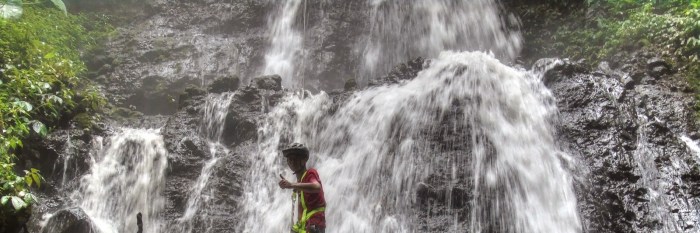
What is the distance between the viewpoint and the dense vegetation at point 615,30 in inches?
360

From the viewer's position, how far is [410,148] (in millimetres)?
8039

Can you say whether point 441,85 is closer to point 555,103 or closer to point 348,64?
point 555,103

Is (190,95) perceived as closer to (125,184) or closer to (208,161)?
(208,161)

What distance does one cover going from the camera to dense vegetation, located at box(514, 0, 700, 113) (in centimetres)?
915

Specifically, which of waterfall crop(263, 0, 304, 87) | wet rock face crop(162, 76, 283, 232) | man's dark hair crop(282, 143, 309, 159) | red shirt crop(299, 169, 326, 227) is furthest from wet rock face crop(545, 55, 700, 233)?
waterfall crop(263, 0, 304, 87)

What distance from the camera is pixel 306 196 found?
4.54m

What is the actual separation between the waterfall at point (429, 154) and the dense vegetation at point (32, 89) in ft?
11.6

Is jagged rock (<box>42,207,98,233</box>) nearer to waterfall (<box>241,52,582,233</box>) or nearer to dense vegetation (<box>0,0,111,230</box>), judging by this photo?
dense vegetation (<box>0,0,111,230</box>)

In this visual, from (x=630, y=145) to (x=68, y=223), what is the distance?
893 cm

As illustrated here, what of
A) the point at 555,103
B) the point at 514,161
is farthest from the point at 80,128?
the point at 555,103

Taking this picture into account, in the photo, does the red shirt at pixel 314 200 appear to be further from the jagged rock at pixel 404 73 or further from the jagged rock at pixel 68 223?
the jagged rock at pixel 404 73

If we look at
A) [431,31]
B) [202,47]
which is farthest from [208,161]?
[431,31]

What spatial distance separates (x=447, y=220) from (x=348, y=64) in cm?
795

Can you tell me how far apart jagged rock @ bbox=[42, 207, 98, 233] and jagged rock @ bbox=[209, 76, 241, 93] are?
174 inches
